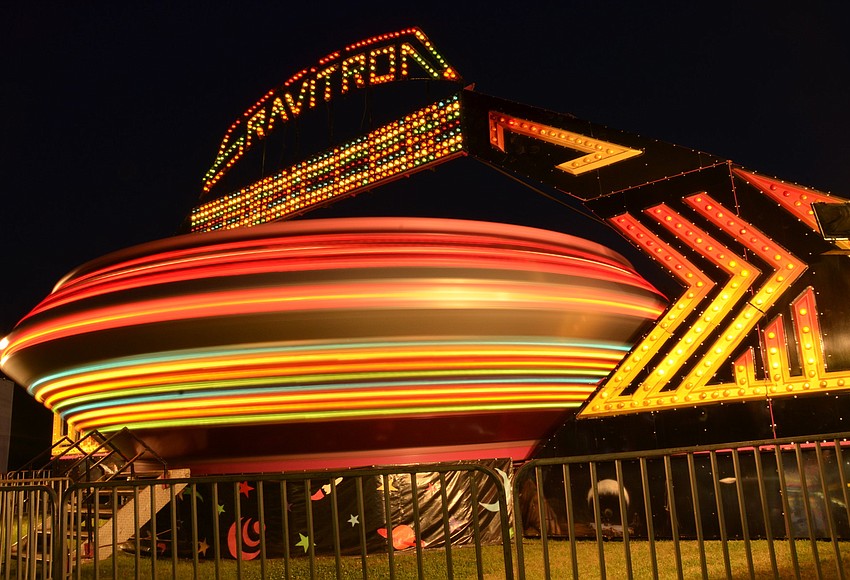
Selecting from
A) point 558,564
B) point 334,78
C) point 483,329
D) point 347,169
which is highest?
point 334,78

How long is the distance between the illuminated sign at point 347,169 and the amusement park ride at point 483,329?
1.58m

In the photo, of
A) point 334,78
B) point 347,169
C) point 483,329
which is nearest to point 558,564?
point 483,329

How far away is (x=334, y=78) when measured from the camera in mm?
13297

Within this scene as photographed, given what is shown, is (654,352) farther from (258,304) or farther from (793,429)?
(258,304)

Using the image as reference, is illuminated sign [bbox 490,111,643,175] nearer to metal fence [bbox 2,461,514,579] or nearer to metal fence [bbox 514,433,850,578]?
metal fence [bbox 514,433,850,578]

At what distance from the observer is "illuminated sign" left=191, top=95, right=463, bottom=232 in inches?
403

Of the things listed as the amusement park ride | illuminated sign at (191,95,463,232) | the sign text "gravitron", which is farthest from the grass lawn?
the sign text "gravitron"

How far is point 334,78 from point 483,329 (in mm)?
7307

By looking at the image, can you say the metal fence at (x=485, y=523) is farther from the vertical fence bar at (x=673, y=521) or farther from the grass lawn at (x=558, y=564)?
the vertical fence bar at (x=673, y=521)

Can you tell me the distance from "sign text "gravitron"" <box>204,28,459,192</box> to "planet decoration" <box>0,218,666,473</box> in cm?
439

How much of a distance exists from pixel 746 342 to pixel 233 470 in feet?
19.0

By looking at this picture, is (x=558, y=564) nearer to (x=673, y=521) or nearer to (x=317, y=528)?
(x=317, y=528)

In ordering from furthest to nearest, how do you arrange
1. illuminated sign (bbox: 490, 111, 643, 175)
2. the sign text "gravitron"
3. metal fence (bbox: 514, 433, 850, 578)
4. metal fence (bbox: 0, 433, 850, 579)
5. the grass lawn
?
the sign text "gravitron" → illuminated sign (bbox: 490, 111, 643, 175) → metal fence (bbox: 0, 433, 850, 579) → metal fence (bbox: 514, 433, 850, 578) → the grass lawn

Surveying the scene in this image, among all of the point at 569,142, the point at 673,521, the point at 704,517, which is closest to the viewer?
the point at 673,521
